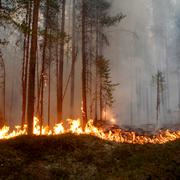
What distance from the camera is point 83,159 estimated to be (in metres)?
12.6

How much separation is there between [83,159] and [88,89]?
102 ft

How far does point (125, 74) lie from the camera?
59656 mm

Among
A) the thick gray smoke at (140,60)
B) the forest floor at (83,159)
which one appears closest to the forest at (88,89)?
the forest floor at (83,159)

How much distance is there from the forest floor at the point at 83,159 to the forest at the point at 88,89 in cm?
4

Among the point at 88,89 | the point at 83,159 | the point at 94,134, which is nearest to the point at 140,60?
the point at 88,89

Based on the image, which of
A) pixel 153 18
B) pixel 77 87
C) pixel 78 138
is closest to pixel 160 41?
pixel 153 18

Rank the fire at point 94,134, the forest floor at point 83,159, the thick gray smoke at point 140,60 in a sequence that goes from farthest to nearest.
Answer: the thick gray smoke at point 140,60 < the fire at point 94,134 < the forest floor at point 83,159

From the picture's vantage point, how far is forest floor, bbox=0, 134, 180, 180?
1082 centimetres

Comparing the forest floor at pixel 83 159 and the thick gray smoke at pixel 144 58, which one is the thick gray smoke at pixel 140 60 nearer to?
the thick gray smoke at pixel 144 58

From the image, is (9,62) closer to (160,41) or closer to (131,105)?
(131,105)

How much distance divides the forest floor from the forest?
36mm

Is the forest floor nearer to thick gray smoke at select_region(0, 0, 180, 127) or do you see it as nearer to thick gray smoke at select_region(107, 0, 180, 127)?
thick gray smoke at select_region(0, 0, 180, 127)

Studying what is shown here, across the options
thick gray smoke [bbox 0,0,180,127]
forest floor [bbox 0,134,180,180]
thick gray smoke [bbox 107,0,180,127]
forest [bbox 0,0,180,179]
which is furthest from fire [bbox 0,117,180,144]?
thick gray smoke [bbox 107,0,180,127]

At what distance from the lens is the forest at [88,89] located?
12.1m
